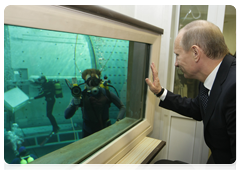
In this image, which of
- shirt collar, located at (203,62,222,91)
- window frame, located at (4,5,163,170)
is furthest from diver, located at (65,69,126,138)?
shirt collar, located at (203,62,222,91)

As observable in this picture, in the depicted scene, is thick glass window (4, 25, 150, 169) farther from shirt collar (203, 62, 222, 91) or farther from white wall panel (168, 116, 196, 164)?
white wall panel (168, 116, 196, 164)

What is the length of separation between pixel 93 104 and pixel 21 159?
36cm

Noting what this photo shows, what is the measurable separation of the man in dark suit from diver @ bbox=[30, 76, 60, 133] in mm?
705

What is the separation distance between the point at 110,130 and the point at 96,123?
13 cm

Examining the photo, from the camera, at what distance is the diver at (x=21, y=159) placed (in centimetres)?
55

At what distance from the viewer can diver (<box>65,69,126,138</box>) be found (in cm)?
74

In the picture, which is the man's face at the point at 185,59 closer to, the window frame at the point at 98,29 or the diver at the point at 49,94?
the window frame at the point at 98,29

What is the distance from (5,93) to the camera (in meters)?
0.50

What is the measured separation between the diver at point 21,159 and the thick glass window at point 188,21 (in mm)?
1306

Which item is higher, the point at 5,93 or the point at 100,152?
the point at 5,93

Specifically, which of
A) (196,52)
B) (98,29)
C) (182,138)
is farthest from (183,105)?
(98,29)

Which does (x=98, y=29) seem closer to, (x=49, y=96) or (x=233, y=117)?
(x=49, y=96)

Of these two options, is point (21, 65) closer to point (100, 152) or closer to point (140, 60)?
point (100, 152)
